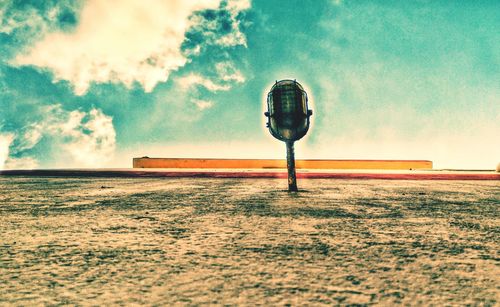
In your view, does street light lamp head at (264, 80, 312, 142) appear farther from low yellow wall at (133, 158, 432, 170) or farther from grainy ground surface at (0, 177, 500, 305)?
low yellow wall at (133, 158, 432, 170)

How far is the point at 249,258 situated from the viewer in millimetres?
1349

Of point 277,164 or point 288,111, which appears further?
point 277,164

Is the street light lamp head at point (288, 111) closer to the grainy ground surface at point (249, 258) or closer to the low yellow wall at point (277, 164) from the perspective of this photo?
the grainy ground surface at point (249, 258)

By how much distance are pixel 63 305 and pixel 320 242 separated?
1.07m

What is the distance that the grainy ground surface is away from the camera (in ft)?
3.30

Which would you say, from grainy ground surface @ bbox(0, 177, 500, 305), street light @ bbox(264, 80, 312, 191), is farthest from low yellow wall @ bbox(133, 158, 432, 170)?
grainy ground surface @ bbox(0, 177, 500, 305)

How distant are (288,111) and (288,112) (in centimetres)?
1

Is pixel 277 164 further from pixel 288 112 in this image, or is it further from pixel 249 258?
pixel 249 258

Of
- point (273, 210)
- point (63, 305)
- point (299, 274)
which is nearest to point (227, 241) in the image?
point (299, 274)

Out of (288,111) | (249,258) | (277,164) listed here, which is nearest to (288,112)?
(288,111)

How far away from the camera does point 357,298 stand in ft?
3.19

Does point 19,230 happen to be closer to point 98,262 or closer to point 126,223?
point 126,223

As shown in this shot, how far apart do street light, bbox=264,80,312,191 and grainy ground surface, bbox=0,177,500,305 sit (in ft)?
6.14

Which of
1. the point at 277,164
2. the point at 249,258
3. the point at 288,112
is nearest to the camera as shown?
the point at 249,258
